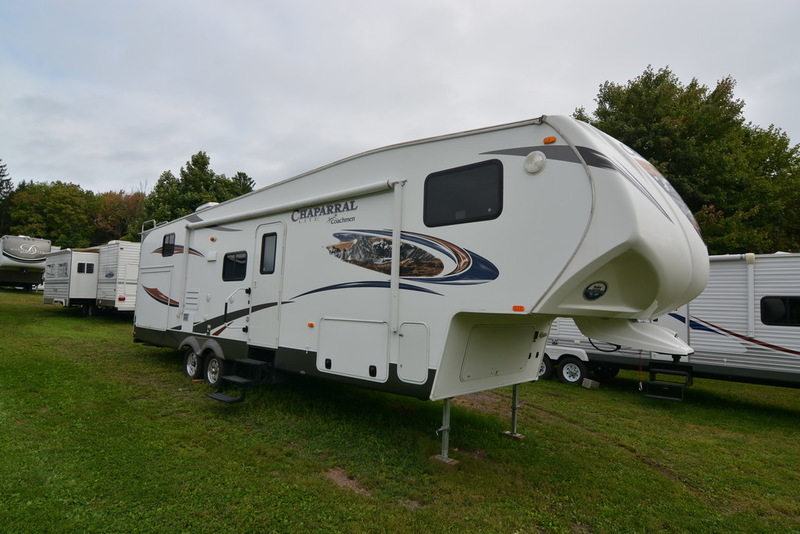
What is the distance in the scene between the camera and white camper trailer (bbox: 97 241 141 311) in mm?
15625

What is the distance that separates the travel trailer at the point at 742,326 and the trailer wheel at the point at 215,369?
287 inches

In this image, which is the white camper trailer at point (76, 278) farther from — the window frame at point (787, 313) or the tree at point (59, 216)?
the tree at point (59, 216)

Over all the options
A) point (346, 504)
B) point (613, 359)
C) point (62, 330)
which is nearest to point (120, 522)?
point (346, 504)

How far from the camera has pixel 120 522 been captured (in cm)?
362

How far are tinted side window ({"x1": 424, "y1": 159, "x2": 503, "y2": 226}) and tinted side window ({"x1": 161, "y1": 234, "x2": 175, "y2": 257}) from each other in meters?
6.29

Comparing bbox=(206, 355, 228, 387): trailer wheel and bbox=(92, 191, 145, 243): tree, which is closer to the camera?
bbox=(206, 355, 228, 387): trailer wheel

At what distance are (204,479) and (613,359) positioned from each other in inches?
326

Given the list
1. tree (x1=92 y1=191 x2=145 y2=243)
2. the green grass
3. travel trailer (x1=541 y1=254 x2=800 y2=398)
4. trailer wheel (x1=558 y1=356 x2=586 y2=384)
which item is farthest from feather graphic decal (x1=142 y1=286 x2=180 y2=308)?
tree (x1=92 y1=191 x2=145 y2=243)

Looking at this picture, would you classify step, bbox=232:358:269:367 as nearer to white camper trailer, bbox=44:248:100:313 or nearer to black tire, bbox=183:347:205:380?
black tire, bbox=183:347:205:380

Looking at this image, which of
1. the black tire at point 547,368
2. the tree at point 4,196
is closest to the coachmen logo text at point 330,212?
the black tire at point 547,368

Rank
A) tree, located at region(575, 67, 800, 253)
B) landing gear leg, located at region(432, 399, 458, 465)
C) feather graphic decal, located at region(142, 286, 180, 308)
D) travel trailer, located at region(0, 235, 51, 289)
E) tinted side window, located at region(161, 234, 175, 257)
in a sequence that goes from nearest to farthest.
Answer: landing gear leg, located at region(432, 399, 458, 465)
feather graphic decal, located at region(142, 286, 180, 308)
tinted side window, located at region(161, 234, 175, 257)
tree, located at region(575, 67, 800, 253)
travel trailer, located at region(0, 235, 51, 289)

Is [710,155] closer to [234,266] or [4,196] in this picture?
[234,266]

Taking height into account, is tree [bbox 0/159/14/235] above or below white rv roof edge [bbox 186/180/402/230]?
above

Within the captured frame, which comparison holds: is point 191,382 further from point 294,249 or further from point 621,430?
point 621,430
